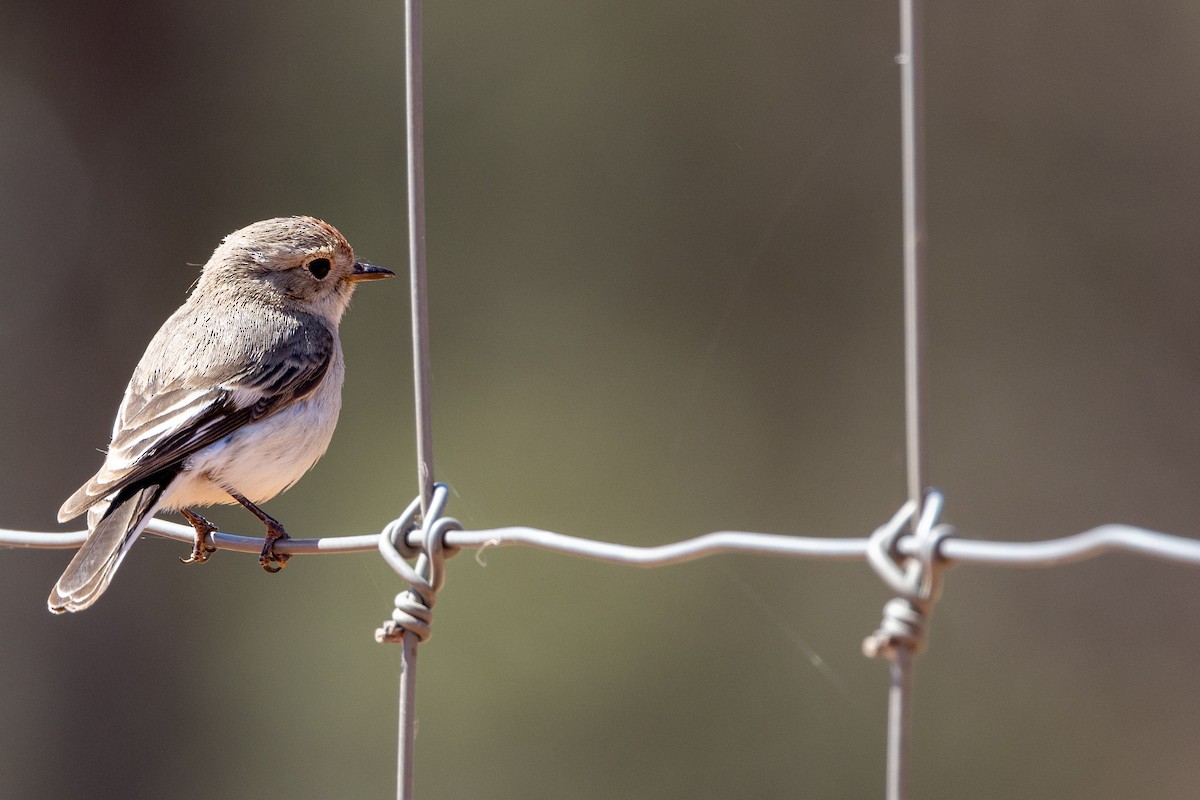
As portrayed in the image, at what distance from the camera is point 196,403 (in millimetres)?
2828

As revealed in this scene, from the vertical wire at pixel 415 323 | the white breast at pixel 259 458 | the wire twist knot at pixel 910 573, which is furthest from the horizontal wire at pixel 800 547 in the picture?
the white breast at pixel 259 458

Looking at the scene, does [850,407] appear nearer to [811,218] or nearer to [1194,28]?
[811,218]

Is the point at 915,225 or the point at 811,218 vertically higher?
the point at 811,218

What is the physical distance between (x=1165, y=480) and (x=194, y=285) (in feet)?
16.2

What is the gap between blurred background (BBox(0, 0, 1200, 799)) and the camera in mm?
6602

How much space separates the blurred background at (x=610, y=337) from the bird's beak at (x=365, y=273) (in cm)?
306

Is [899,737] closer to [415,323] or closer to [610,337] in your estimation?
[415,323]

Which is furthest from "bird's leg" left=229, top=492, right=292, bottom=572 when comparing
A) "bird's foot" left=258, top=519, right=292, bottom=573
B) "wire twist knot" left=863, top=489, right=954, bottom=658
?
"wire twist knot" left=863, top=489, right=954, bottom=658

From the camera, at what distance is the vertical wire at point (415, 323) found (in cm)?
167

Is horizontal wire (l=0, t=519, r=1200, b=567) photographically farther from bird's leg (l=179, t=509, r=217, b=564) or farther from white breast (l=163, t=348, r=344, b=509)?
white breast (l=163, t=348, r=344, b=509)

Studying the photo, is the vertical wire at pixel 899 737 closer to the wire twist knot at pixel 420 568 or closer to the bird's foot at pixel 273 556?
the wire twist knot at pixel 420 568

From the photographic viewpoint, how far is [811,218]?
7.14m

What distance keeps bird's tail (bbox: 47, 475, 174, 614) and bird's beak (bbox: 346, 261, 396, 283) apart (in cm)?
89

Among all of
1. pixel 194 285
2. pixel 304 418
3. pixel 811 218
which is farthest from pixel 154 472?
pixel 811 218
